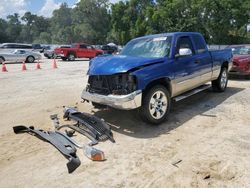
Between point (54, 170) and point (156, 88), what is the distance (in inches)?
103

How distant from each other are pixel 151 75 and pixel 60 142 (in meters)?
2.16

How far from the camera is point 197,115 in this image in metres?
6.39

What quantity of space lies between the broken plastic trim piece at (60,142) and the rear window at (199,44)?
14.0 ft

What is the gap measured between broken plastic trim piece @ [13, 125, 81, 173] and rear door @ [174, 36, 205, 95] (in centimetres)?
285

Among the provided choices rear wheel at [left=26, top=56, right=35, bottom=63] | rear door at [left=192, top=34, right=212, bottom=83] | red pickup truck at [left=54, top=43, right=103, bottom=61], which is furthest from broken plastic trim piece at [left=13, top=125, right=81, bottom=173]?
rear wheel at [left=26, top=56, right=35, bottom=63]

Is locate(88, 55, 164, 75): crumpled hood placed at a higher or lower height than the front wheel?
higher

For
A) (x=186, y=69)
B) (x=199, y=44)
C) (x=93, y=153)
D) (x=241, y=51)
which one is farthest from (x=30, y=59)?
(x=93, y=153)

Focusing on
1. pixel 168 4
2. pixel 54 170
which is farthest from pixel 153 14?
pixel 54 170

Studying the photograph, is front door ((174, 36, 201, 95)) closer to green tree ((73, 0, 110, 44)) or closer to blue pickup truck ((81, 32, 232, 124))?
blue pickup truck ((81, 32, 232, 124))

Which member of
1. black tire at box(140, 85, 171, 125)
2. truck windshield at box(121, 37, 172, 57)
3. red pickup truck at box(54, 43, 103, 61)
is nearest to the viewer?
black tire at box(140, 85, 171, 125)

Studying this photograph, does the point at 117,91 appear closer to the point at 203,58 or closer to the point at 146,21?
the point at 203,58

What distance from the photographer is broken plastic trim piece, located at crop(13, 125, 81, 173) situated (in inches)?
158

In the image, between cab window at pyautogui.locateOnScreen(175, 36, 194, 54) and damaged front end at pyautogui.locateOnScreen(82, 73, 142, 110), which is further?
cab window at pyautogui.locateOnScreen(175, 36, 194, 54)

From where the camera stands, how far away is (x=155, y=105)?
18.4 feet
